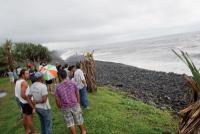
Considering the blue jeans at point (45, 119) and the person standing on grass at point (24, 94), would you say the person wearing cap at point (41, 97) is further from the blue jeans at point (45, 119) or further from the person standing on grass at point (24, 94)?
the person standing on grass at point (24, 94)

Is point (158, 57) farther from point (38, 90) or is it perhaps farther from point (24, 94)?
point (38, 90)

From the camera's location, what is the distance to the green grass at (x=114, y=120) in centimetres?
993

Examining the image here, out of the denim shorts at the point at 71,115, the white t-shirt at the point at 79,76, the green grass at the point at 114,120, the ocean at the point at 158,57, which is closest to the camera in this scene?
the denim shorts at the point at 71,115

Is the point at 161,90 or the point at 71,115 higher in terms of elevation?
the point at 71,115

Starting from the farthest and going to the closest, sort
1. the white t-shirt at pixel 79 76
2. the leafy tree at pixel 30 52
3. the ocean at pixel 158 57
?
1. the leafy tree at pixel 30 52
2. the ocean at pixel 158 57
3. the white t-shirt at pixel 79 76

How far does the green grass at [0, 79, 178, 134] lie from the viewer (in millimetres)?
9930

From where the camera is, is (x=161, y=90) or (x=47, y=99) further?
(x=161, y=90)

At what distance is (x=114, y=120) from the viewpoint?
10742 mm

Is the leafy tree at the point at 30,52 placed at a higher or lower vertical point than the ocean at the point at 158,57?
higher

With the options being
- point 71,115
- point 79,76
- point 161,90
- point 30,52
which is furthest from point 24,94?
point 30,52

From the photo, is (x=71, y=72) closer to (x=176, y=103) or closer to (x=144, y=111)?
(x=144, y=111)

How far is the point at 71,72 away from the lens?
12648 mm

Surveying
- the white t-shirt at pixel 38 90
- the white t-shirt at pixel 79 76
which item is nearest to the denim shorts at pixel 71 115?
the white t-shirt at pixel 38 90

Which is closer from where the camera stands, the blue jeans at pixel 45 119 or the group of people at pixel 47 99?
the group of people at pixel 47 99
